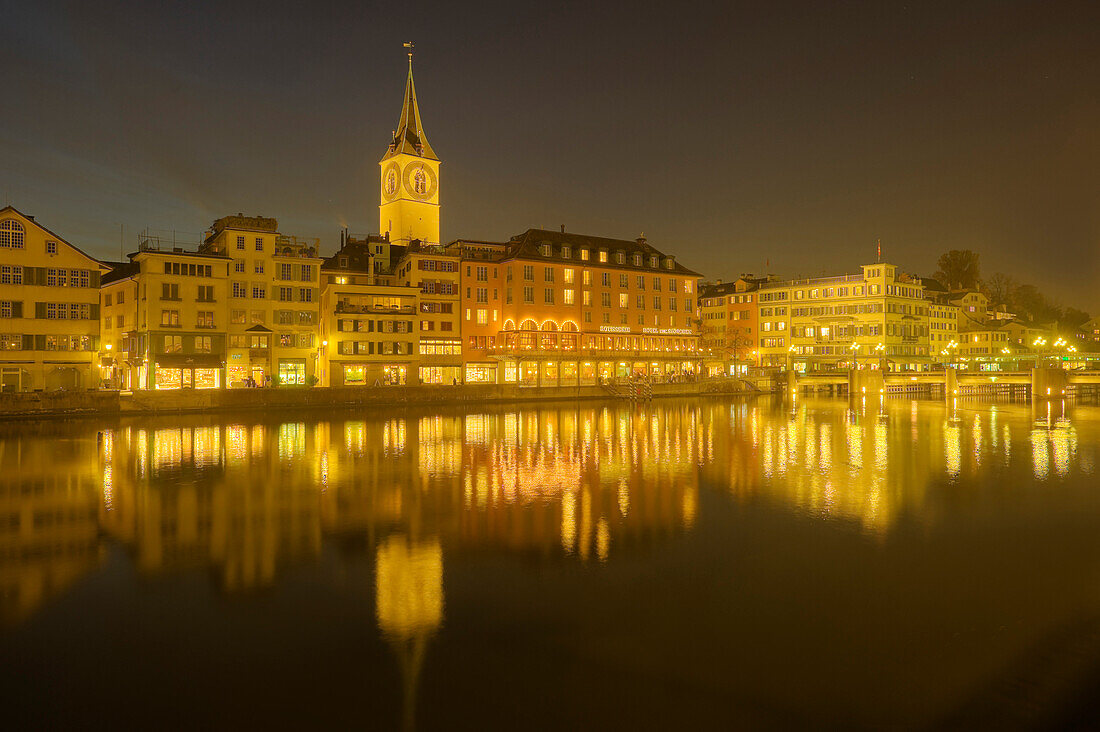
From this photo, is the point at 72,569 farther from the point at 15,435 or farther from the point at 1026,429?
the point at 1026,429

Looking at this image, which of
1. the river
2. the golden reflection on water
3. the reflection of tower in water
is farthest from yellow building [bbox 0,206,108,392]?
the reflection of tower in water

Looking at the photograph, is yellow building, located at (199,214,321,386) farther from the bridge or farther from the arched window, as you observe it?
the bridge

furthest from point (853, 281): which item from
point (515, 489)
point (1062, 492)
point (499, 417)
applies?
point (515, 489)

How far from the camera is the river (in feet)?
31.0

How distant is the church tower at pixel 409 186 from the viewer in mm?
96500

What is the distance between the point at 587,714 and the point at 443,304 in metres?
68.7

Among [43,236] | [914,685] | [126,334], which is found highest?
[43,236]

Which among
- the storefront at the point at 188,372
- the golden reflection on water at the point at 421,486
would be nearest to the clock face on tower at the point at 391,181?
the storefront at the point at 188,372

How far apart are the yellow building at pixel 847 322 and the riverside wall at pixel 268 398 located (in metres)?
49.8

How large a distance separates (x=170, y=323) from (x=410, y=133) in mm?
52116

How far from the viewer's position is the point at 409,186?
97.3 meters

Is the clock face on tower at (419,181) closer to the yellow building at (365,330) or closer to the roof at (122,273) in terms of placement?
the yellow building at (365,330)

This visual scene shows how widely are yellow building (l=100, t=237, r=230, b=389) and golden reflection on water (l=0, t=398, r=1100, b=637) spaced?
45.6 feet

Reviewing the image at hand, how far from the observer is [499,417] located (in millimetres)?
53625
